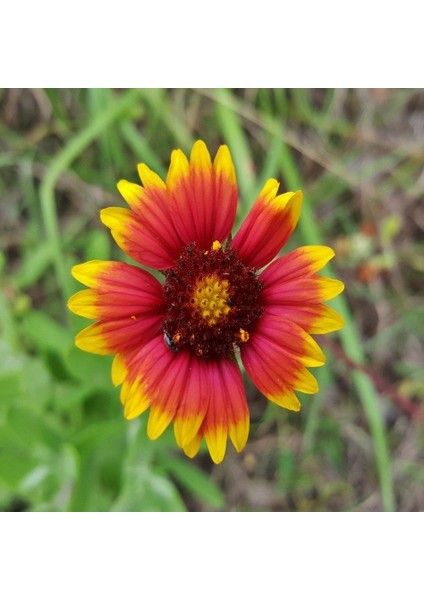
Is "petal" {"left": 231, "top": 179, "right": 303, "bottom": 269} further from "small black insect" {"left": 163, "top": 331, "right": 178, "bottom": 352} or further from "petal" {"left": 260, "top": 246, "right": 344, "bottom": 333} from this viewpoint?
"small black insect" {"left": 163, "top": 331, "right": 178, "bottom": 352}

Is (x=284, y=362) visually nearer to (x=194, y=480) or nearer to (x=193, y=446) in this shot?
(x=193, y=446)

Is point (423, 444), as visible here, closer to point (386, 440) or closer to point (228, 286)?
point (386, 440)

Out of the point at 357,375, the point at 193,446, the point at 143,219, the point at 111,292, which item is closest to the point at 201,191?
the point at 143,219

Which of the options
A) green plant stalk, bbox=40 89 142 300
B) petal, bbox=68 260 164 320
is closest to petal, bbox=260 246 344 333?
petal, bbox=68 260 164 320

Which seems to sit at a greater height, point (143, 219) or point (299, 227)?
point (299, 227)

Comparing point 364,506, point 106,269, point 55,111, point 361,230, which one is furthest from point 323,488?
point 55,111

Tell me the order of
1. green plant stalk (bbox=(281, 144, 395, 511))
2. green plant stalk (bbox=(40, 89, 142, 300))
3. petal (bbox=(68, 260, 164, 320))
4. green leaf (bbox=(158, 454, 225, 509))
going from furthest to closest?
green plant stalk (bbox=(281, 144, 395, 511)) < green plant stalk (bbox=(40, 89, 142, 300)) < green leaf (bbox=(158, 454, 225, 509)) < petal (bbox=(68, 260, 164, 320))
